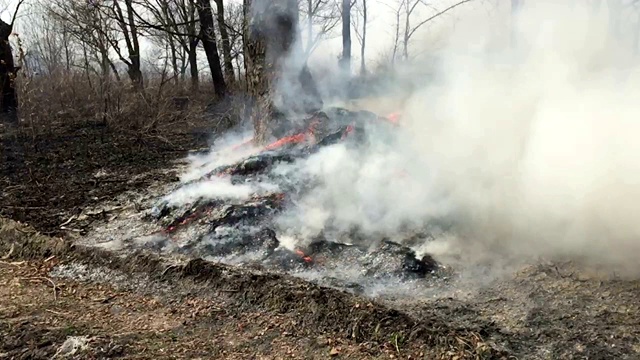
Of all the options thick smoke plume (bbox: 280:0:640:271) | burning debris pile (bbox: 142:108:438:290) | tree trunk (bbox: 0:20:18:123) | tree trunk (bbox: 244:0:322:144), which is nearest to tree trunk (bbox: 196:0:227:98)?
tree trunk (bbox: 0:20:18:123)

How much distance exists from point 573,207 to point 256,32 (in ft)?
20.3

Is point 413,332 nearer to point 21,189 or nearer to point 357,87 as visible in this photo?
point 21,189

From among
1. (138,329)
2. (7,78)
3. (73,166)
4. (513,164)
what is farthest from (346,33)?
(138,329)

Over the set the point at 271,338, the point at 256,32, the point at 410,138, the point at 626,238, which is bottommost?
the point at 271,338

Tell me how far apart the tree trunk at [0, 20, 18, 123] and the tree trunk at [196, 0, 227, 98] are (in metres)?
5.32

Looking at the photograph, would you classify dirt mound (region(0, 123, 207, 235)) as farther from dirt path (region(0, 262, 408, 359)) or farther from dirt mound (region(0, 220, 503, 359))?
dirt path (region(0, 262, 408, 359))

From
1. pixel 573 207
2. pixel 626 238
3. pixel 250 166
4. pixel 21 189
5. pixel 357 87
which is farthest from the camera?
pixel 357 87

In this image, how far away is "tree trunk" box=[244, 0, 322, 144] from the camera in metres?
8.50

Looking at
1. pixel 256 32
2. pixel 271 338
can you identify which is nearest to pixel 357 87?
pixel 256 32

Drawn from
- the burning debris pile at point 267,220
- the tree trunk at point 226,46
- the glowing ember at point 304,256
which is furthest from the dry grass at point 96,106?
the glowing ember at point 304,256

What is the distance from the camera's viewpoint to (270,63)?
28.9ft

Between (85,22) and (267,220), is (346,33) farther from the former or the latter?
(267,220)

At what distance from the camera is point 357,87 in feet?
41.2

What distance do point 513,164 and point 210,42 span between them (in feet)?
46.2
